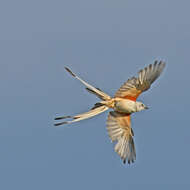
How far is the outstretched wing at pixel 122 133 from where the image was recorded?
12.8m

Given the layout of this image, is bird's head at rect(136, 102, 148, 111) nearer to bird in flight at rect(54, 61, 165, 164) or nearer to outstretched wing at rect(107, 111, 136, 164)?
bird in flight at rect(54, 61, 165, 164)

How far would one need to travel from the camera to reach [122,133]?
1306cm

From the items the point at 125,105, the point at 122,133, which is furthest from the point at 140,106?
the point at 122,133

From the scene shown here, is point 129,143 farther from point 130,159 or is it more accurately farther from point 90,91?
point 90,91

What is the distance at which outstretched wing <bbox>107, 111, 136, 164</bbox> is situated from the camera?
12.8 m

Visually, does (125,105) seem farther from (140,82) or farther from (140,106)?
(140,82)

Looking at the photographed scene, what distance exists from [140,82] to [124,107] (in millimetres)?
675

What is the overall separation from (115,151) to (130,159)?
0.39m

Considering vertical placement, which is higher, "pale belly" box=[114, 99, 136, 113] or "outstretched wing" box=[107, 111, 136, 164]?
"pale belly" box=[114, 99, 136, 113]

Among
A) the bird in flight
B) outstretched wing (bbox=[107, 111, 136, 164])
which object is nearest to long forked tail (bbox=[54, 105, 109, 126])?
the bird in flight

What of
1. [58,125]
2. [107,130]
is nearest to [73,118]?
[58,125]

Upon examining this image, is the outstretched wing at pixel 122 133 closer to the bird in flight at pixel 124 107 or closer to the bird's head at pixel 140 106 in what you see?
the bird in flight at pixel 124 107

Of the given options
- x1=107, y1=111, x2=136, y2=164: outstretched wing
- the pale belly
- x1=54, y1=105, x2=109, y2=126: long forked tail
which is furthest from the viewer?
x1=107, y1=111, x2=136, y2=164: outstretched wing

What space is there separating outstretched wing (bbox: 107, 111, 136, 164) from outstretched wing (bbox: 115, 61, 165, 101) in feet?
2.06
